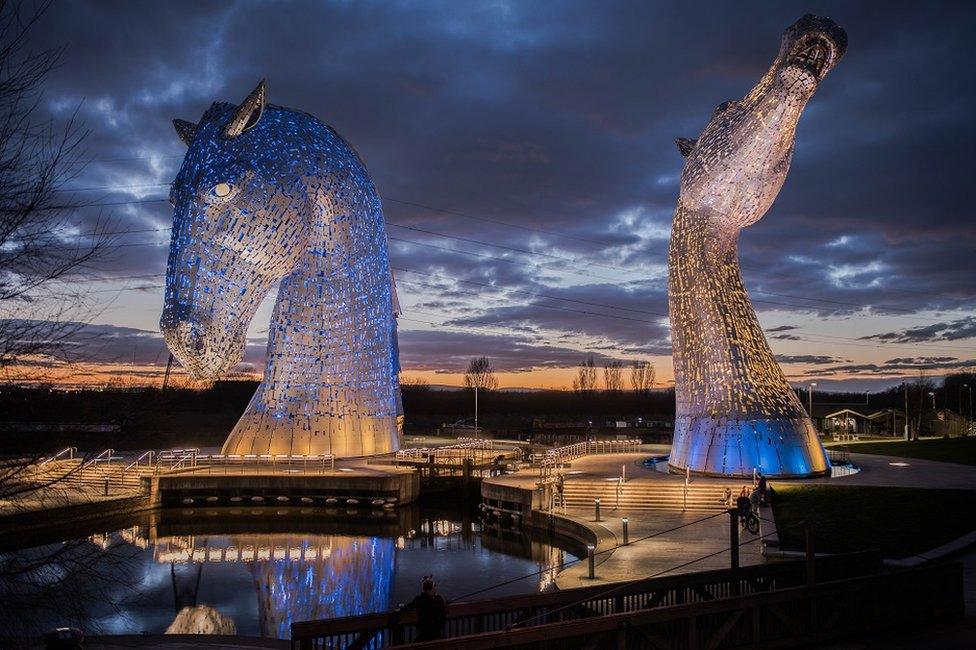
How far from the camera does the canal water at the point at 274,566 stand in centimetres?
1327

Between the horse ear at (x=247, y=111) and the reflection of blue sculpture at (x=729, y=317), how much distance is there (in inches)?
465

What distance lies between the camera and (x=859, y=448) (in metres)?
41.1

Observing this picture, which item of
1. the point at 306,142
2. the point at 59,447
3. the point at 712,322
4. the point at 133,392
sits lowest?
the point at 59,447

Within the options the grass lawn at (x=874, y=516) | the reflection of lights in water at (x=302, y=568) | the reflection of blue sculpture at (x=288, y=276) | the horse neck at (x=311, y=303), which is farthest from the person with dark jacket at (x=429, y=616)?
the horse neck at (x=311, y=303)

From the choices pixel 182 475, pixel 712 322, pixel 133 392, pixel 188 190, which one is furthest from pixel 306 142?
pixel 133 392

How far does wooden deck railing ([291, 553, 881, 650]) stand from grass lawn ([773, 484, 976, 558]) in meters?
3.91

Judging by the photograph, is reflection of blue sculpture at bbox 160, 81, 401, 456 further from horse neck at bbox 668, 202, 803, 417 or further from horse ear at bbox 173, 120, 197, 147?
horse neck at bbox 668, 202, 803, 417

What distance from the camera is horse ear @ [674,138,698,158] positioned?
79.9 ft

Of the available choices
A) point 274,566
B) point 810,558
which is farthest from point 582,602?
point 274,566

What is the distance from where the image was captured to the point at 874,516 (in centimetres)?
1802

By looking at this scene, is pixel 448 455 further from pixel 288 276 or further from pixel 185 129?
pixel 185 129

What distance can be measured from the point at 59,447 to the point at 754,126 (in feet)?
62.5

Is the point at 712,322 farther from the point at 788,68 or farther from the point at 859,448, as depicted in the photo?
the point at 859,448

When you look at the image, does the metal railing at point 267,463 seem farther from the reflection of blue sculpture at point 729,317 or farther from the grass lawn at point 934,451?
the grass lawn at point 934,451
